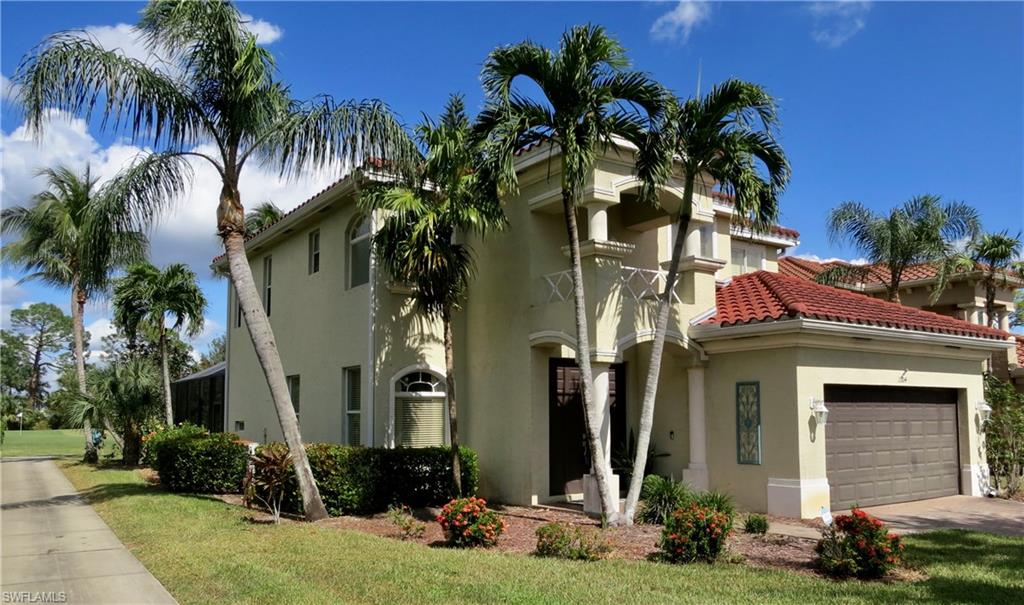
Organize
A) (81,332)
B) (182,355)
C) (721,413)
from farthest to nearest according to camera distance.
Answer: (182,355), (81,332), (721,413)

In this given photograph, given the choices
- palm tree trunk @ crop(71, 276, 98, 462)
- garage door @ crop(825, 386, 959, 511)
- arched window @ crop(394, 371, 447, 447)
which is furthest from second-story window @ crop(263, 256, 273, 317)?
garage door @ crop(825, 386, 959, 511)

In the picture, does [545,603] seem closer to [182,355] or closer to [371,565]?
[371,565]

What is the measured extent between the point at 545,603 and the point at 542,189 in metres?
8.96

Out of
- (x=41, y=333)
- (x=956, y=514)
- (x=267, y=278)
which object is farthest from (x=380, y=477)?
(x=41, y=333)

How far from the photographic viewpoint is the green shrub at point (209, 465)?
16.3 meters

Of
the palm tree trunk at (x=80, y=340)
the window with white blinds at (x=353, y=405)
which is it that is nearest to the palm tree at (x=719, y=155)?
the window with white blinds at (x=353, y=405)

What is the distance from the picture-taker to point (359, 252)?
666 inches

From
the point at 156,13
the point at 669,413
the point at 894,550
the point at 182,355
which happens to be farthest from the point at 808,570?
the point at 182,355

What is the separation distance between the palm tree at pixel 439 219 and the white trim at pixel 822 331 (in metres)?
4.40

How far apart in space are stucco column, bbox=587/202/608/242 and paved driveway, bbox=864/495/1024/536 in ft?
22.1

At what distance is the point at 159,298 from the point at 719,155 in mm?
19109

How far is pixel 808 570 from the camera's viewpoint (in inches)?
355

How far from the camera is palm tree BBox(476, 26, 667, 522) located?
11352 millimetres

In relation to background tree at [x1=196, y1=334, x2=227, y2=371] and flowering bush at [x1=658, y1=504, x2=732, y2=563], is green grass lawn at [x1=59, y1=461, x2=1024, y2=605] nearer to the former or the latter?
flowering bush at [x1=658, y1=504, x2=732, y2=563]
